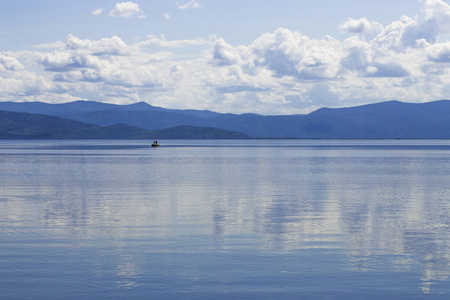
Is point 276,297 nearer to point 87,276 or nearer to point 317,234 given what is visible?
point 87,276

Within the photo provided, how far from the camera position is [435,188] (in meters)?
60.8

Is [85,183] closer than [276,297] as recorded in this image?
No

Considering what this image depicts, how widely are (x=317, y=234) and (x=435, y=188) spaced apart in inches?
1343

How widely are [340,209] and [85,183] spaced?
35.4 m

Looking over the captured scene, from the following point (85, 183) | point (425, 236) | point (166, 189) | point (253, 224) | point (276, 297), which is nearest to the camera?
point (276, 297)

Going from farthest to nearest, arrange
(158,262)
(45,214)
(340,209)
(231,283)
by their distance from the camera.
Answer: (340,209) < (45,214) < (158,262) < (231,283)

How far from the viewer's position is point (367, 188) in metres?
60.9

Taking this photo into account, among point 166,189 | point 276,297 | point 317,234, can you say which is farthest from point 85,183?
point 276,297

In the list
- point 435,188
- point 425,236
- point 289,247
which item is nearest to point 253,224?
point 289,247

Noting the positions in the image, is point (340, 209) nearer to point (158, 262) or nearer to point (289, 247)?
point (289, 247)

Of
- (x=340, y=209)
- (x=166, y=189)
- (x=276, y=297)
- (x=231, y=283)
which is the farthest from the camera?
(x=166, y=189)

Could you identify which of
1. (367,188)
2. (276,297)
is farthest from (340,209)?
(276,297)

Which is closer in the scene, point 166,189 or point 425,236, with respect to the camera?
point 425,236

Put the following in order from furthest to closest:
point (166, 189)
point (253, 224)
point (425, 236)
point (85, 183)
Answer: point (85, 183) < point (166, 189) < point (253, 224) < point (425, 236)
